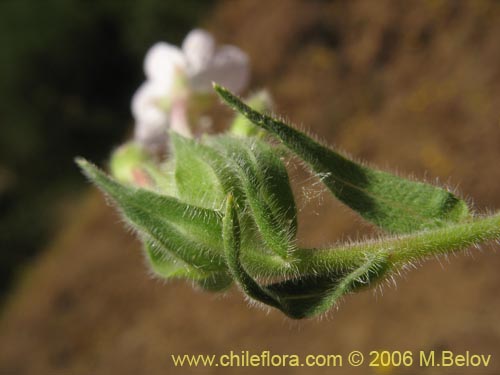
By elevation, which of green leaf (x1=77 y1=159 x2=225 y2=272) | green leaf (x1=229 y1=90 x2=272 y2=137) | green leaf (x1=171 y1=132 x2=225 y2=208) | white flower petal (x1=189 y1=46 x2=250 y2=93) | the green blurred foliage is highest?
the green blurred foliage

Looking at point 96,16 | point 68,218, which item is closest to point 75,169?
point 68,218

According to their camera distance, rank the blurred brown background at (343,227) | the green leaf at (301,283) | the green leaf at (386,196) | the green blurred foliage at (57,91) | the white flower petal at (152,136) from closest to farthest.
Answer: the green leaf at (301,283), the green leaf at (386,196), the white flower petal at (152,136), the blurred brown background at (343,227), the green blurred foliage at (57,91)

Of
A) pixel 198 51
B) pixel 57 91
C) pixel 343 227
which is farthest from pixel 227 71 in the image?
pixel 57 91

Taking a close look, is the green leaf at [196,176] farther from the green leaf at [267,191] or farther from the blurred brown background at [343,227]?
the blurred brown background at [343,227]

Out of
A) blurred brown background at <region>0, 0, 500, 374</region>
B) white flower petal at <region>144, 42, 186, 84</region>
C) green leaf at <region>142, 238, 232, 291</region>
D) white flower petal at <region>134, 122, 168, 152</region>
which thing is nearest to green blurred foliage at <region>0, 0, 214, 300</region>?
blurred brown background at <region>0, 0, 500, 374</region>

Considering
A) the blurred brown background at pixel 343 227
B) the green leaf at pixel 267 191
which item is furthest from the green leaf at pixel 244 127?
the blurred brown background at pixel 343 227

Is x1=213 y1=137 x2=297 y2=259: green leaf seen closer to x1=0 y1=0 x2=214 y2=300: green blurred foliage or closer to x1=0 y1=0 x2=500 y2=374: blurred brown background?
x1=0 y1=0 x2=500 y2=374: blurred brown background
